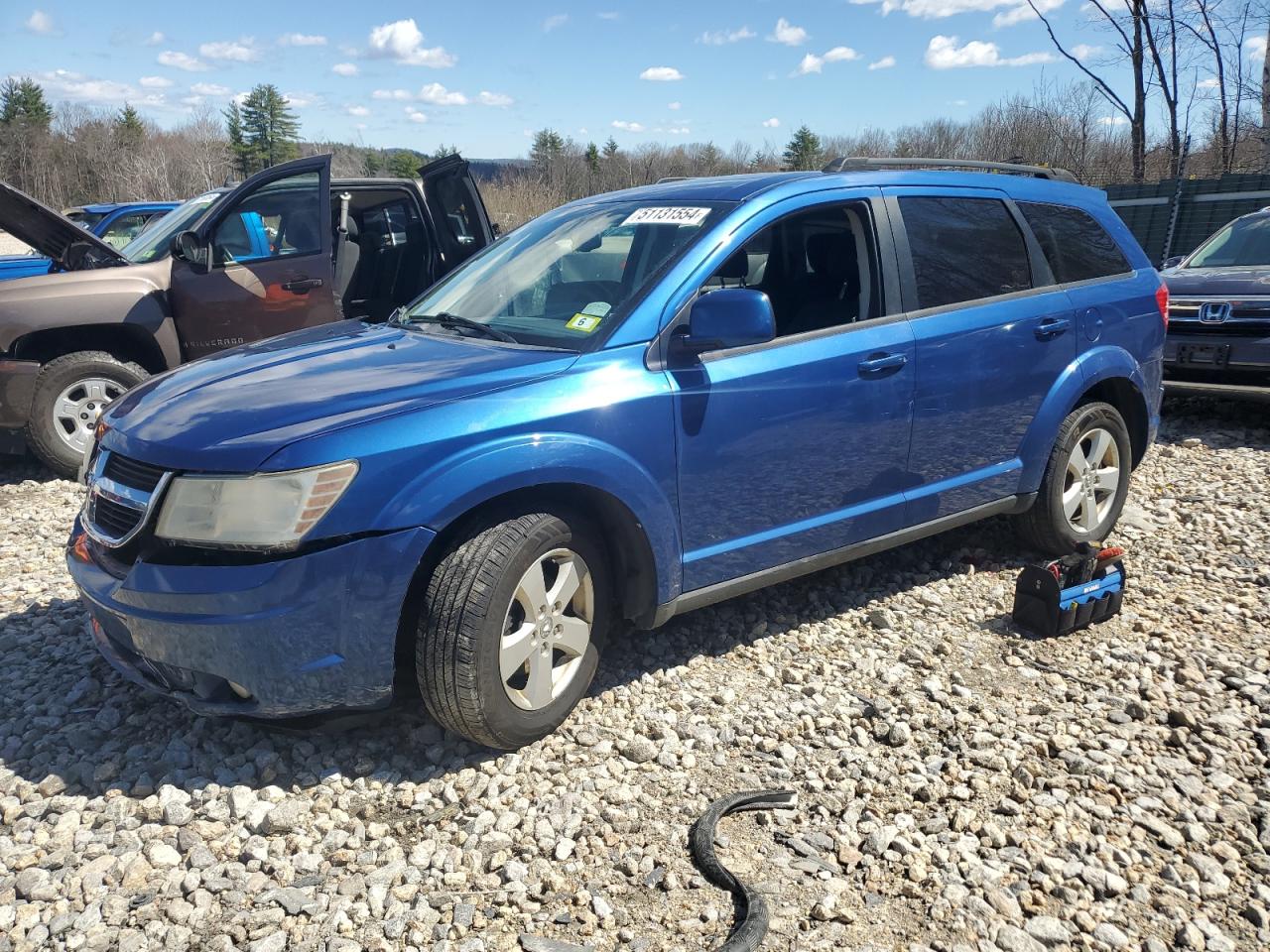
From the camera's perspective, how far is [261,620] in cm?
276

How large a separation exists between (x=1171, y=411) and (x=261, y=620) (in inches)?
320

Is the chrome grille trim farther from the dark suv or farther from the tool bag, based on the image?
the dark suv

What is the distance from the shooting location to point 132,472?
3.07 meters

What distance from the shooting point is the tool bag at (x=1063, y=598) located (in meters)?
4.08

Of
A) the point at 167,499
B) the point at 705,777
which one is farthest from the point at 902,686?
the point at 167,499

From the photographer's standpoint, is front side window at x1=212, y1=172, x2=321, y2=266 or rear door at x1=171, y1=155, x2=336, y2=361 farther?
front side window at x1=212, y1=172, x2=321, y2=266

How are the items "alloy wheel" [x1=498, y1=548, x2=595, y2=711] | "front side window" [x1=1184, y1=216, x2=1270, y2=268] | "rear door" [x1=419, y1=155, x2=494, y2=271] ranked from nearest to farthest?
1. "alloy wheel" [x1=498, y1=548, x2=595, y2=711]
2. "rear door" [x1=419, y1=155, x2=494, y2=271]
3. "front side window" [x1=1184, y1=216, x2=1270, y2=268]

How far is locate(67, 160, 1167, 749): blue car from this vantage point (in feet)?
9.26

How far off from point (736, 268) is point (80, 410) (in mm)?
4848

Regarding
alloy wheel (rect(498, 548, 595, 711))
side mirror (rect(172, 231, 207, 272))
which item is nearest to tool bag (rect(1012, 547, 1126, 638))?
alloy wheel (rect(498, 548, 595, 711))

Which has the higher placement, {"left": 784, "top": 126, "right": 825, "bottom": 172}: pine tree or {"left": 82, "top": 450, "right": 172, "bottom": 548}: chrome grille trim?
{"left": 784, "top": 126, "right": 825, "bottom": 172}: pine tree

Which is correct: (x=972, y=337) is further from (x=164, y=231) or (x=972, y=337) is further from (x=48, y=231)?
(x=164, y=231)

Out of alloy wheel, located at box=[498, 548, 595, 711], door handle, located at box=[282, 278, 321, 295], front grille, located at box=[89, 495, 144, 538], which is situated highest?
door handle, located at box=[282, 278, 321, 295]

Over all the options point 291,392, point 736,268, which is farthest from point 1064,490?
point 291,392
